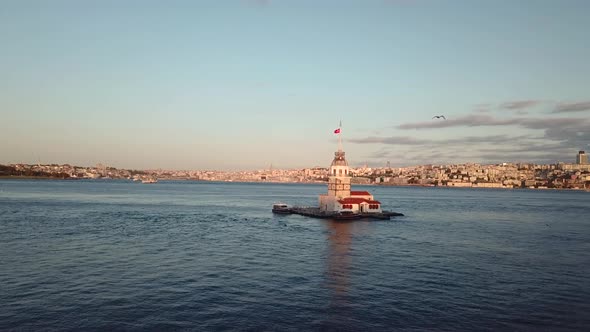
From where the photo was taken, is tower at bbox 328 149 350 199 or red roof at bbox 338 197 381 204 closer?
red roof at bbox 338 197 381 204

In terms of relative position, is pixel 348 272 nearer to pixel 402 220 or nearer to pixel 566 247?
pixel 566 247

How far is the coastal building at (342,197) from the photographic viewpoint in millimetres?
69000

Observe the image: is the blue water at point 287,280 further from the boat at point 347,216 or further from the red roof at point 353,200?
the red roof at point 353,200

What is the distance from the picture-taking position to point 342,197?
70.6 m

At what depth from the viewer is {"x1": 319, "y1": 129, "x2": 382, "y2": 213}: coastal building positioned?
69.0m

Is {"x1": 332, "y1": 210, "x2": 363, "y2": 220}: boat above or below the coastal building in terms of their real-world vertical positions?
below

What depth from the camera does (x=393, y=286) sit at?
85.6ft

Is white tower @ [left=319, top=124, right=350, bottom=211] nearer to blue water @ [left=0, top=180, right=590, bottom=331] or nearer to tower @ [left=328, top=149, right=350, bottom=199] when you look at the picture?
tower @ [left=328, top=149, right=350, bottom=199]

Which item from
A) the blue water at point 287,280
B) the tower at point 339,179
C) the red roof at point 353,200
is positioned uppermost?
the tower at point 339,179

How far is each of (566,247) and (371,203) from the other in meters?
31.9

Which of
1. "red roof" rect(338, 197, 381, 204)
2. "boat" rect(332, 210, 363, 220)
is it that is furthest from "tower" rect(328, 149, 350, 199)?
"boat" rect(332, 210, 363, 220)

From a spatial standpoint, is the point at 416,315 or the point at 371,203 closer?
the point at 416,315

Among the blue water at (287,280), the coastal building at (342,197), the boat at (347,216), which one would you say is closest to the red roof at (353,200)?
the coastal building at (342,197)

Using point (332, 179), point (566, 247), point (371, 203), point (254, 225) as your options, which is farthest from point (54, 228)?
point (566, 247)
